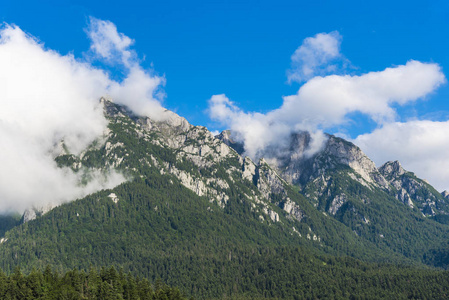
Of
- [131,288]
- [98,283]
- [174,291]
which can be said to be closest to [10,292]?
[98,283]

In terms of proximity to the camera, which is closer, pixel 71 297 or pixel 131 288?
pixel 71 297

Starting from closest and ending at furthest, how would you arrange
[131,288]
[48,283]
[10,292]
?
[10,292] < [48,283] < [131,288]

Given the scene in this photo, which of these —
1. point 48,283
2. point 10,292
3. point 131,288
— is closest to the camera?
point 10,292

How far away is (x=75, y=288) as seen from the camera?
137 meters

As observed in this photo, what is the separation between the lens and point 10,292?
12531cm

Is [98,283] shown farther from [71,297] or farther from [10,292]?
[10,292]

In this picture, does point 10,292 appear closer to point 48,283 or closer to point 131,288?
point 48,283

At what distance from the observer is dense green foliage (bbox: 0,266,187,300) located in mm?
127000

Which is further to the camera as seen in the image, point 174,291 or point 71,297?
point 174,291

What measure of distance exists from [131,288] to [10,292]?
3978 centimetres

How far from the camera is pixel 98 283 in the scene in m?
141

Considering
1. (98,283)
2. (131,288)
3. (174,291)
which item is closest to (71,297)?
(98,283)

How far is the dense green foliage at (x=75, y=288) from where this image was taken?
127 metres

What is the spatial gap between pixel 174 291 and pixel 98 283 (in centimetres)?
2932
